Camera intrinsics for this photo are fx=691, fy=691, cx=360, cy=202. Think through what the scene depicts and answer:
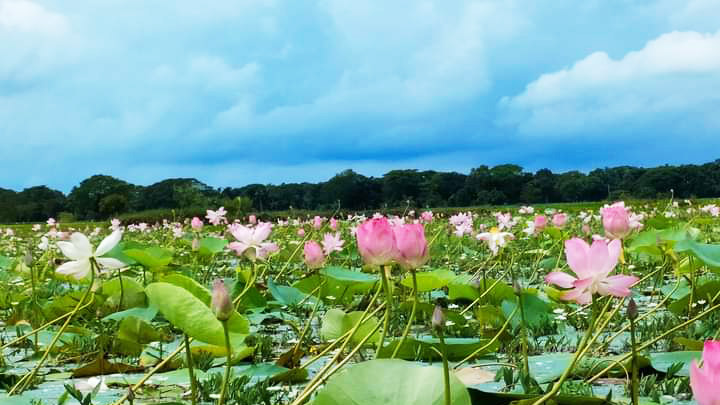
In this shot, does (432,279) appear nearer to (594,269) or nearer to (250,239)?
(250,239)

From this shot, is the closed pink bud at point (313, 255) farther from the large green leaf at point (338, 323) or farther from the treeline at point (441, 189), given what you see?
the treeline at point (441, 189)

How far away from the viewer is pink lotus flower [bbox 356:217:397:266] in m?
0.94

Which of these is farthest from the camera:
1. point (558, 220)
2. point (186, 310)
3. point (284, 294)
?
point (558, 220)

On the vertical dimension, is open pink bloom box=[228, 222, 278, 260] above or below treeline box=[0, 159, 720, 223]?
below

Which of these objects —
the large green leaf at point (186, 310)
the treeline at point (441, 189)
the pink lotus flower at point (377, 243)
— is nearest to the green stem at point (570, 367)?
the pink lotus flower at point (377, 243)

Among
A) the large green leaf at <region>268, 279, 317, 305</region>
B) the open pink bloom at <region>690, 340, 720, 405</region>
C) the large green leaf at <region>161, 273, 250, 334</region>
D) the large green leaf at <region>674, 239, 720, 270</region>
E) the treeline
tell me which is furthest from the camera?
the treeline

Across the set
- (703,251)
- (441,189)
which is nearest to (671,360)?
(703,251)

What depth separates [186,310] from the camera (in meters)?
1.09

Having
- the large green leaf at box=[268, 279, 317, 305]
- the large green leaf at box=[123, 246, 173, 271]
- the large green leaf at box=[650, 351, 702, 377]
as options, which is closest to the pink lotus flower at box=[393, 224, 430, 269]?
the large green leaf at box=[650, 351, 702, 377]

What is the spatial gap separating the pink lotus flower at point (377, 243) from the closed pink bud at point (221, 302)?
0.67 ft

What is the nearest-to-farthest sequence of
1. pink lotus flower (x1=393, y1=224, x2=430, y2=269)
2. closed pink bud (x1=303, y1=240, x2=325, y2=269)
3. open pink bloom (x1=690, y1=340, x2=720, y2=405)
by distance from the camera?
1. open pink bloom (x1=690, y1=340, x2=720, y2=405)
2. pink lotus flower (x1=393, y1=224, x2=430, y2=269)
3. closed pink bud (x1=303, y1=240, x2=325, y2=269)

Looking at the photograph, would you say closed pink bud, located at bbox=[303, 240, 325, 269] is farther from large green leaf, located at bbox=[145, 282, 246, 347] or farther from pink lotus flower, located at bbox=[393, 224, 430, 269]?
pink lotus flower, located at bbox=[393, 224, 430, 269]

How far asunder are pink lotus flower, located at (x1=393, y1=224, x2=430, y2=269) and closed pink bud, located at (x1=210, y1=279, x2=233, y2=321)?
24 cm

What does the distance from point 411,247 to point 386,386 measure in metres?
0.26
